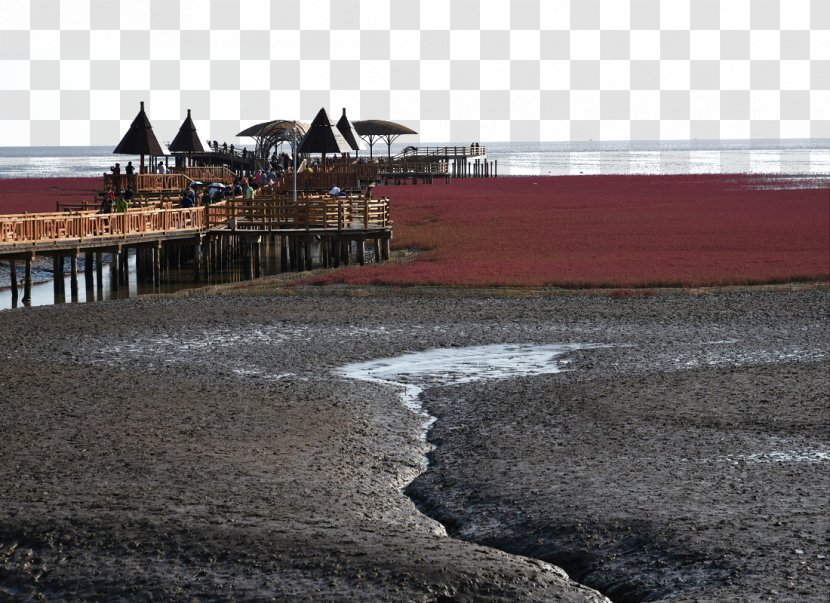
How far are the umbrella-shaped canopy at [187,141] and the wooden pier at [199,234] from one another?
1988 centimetres

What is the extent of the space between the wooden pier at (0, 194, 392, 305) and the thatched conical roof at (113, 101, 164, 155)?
7.31 m

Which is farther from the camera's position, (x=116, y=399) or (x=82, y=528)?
(x=116, y=399)

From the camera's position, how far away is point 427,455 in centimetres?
1513

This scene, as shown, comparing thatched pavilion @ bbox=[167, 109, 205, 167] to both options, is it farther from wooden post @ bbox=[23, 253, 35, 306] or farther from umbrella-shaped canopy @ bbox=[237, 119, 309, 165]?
wooden post @ bbox=[23, 253, 35, 306]

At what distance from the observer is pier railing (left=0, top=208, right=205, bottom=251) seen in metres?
32.9

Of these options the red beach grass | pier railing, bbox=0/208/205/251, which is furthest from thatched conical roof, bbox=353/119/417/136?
pier railing, bbox=0/208/205/251

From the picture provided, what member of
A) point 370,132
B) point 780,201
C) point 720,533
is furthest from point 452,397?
point 370,132

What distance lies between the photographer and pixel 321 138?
5281cm

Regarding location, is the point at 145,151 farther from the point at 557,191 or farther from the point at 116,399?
the point at 557,191

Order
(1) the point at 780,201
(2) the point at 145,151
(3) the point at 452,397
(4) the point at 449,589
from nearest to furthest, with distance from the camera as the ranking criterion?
(4) the point at 449,589 → (3) the point at 452,397 → (2) the point at 145,151 → (1) the point at 780,201

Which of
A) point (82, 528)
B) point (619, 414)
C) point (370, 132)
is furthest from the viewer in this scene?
point (370, 132)

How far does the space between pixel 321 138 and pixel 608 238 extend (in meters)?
13.0

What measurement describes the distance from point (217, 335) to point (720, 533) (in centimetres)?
1458

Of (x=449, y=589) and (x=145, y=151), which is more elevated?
(x=145, y=151)
